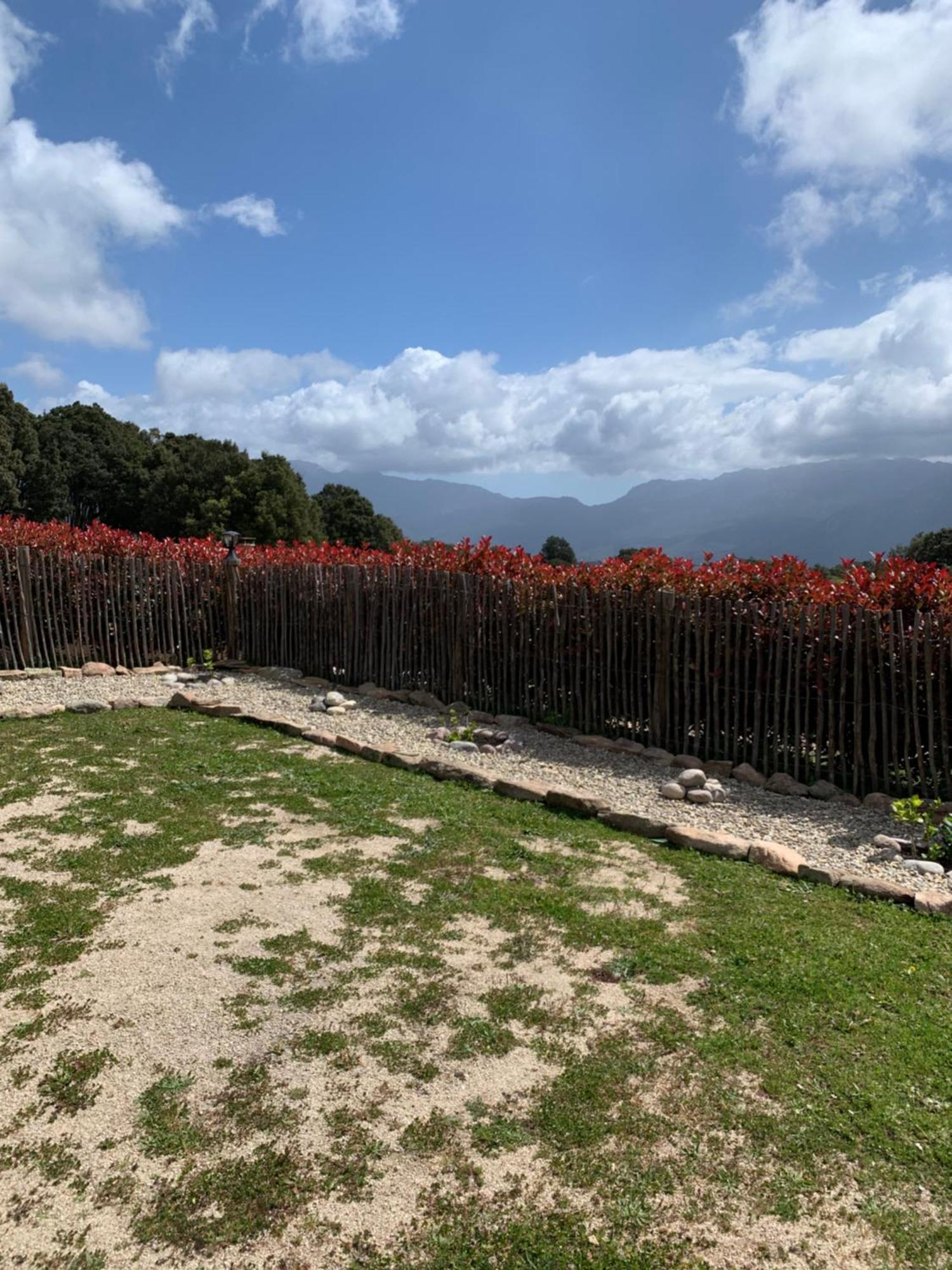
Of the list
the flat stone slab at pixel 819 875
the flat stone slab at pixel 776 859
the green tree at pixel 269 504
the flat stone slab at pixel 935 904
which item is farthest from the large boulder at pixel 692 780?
the green tree at pixel 269 504

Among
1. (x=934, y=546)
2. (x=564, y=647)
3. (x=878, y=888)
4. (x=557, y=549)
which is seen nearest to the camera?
(x=878, y=888)

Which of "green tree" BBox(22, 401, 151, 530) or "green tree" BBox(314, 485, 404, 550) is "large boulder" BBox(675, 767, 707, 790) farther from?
"green tree" BBox(314, 485, 404, 550)

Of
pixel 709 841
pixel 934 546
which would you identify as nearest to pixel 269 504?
pixel 934 546

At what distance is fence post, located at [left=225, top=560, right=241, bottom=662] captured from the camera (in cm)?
1163

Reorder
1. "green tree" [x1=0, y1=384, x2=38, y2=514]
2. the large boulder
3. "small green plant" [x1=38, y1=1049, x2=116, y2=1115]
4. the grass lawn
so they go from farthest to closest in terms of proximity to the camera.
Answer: "green tree" [x1=0, y1=384, x2=38, y2=514] → the large boulder → "small green plant" [x1=38, y1=1049, x2=116, y2=1115] → the grass lawn

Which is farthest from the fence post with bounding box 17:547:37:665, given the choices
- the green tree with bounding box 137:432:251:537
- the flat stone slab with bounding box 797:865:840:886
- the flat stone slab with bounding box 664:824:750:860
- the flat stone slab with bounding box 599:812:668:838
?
the green tree with bounding box 137:432:251:537

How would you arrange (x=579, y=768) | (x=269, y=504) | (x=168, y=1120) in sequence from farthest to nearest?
1. (x=269, y=504)
2. (x=579, y=768)
3. (x=168, y=1120)

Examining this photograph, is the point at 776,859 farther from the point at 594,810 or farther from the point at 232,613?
the point at 232,613

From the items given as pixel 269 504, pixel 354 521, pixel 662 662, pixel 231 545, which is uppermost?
pixel 269 504

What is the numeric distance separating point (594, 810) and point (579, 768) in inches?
49.2

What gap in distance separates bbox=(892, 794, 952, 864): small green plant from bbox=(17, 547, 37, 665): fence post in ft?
35.6

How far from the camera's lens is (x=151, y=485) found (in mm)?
41781

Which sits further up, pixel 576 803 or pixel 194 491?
pixel 194 491

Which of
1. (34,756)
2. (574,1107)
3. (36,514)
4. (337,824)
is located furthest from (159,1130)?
(36,514)
